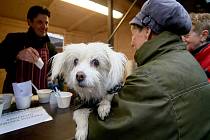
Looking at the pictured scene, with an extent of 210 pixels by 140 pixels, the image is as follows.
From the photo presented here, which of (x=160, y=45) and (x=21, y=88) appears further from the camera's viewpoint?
(x=21, y=88)

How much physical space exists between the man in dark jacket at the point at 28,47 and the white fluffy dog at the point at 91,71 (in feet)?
3.31

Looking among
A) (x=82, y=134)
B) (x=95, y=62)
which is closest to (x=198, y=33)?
(x=95, y=62)

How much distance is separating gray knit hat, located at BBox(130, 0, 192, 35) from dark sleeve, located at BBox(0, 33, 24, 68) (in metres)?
1.37

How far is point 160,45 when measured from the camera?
0.81 metres

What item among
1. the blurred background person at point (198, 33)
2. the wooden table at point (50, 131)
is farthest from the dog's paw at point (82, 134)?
the blurred background person at point (198, 33)

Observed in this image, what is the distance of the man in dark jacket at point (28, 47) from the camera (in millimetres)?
1890

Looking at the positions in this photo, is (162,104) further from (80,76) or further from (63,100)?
(63,100)

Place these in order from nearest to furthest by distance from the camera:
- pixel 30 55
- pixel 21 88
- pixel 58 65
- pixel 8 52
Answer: pixel 58 65 < pixel 21 88 < pixel 30 55 < pixel 8 52

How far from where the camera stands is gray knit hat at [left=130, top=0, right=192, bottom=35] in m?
0.82

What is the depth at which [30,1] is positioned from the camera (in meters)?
3.12

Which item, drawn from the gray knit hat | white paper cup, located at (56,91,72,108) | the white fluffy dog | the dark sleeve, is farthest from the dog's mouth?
the dark sleeve

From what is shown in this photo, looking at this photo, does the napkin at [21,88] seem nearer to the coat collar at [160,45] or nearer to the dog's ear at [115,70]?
the dog's ear at [115,70]

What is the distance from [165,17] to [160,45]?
112mm

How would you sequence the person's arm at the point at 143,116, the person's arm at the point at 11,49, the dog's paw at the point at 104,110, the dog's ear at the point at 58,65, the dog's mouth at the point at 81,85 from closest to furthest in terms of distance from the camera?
the person's arm at the point at 143,116 → the dog's paw at the point at 104,110 → the dog's mouth at the point at 81,85 → the dog's ear at the point at 58,65 → the person's arm at the point at 11,49
